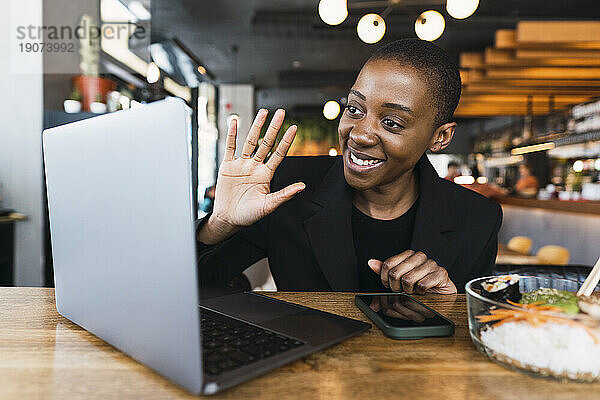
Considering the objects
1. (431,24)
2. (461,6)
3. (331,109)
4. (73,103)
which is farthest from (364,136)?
(331,109)

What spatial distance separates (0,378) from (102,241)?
0.19 m

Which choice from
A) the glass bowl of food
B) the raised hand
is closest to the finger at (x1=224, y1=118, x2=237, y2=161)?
the raised hand

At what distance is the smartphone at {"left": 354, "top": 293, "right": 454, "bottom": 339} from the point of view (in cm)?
71

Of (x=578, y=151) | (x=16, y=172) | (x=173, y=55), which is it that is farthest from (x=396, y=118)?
(x=578, y=151)

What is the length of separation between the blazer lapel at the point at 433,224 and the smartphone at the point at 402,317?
1.46ft

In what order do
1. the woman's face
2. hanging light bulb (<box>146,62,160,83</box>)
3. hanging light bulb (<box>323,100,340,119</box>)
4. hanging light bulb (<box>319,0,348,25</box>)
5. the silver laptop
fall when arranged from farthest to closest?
hanging light bulb (<box>323,100,340,119</box>) < hanging light bulb (<box>146,62,160,83</box>) < hanging light bulb (<box>319,0,348,25</box>) < the woman's face < the silver laptop

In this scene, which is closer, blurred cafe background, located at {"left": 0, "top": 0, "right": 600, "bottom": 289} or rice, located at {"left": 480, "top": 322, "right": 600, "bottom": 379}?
rice, located at {"left": 480, "top": 322, "right": 600, "bottom": 379}

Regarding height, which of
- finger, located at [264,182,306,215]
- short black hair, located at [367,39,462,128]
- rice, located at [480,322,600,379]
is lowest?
rice, located at [480,322,600,379]

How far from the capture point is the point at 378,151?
4.04 feet

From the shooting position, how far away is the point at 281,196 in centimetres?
100

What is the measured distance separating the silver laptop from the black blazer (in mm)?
522

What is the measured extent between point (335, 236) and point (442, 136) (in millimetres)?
416

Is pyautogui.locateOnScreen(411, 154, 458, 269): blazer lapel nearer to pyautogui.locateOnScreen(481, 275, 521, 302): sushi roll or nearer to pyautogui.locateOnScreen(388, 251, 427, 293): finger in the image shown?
pyautogui.locateOnScreen(388, 251, 427, 293): finger

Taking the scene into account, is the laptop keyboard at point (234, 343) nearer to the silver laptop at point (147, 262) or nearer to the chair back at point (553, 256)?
the silver laptop at point (147, 262)
